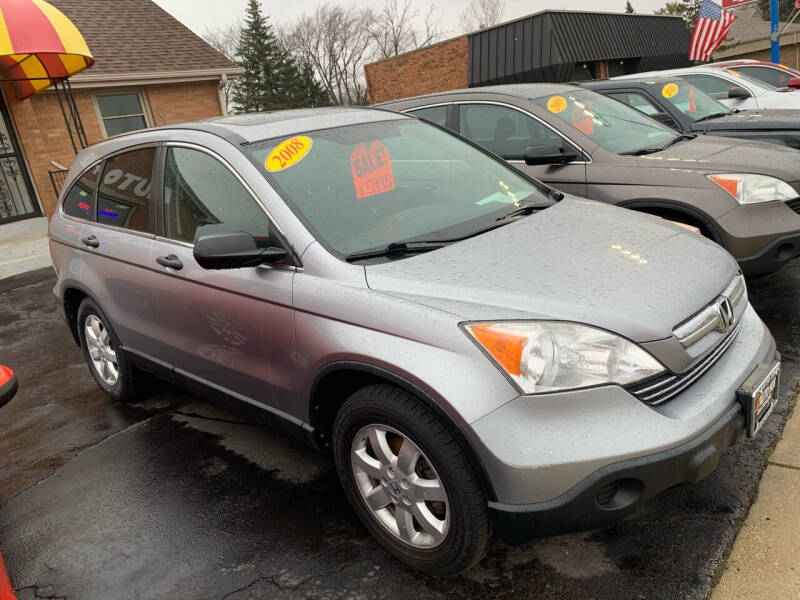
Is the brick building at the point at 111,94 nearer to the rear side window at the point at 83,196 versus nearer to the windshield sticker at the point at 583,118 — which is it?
the rear side window at the point at 83,196

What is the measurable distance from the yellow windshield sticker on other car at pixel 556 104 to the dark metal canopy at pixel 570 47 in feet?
55.8

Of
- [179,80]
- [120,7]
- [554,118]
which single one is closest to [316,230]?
[554,118]

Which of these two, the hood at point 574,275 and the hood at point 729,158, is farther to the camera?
the hood at point 729,158

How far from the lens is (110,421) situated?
4070mm

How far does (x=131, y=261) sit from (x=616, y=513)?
2767 mm

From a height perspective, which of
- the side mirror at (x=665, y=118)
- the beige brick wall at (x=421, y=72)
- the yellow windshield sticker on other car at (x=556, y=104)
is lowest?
the beige brick wall at (x=421, y=72)

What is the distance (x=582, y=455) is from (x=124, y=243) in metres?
2.77

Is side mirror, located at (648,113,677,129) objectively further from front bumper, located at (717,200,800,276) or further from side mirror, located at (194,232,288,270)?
side mirror, located at (194,232,288,270)

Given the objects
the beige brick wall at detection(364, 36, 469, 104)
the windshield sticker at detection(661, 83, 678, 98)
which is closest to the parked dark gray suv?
the windshield sticker at detection(661, 83, 678, 98)

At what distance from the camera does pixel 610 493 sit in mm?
1984

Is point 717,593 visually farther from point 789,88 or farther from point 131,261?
point 789,88

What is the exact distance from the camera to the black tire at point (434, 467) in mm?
2049

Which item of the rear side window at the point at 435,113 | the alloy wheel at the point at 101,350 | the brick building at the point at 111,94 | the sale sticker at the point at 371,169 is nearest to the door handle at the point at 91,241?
the alloy wheel at the point at 101,350

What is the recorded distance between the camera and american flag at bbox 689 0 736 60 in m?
15.2
